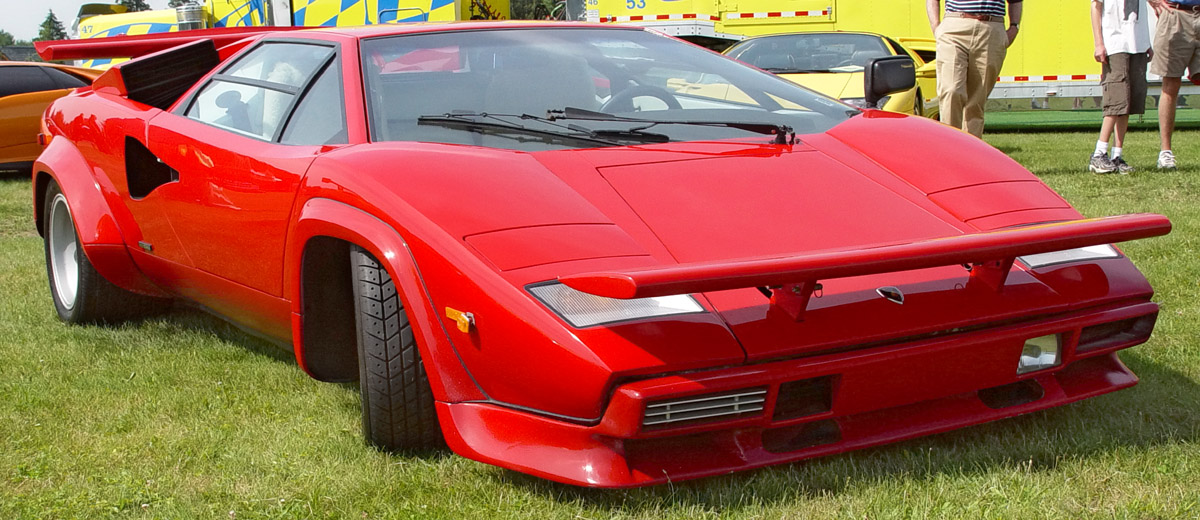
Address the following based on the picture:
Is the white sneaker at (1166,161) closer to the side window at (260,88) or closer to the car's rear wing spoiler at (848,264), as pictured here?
the car's rear wing spoiler at (848,264)

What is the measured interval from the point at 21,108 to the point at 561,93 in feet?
28.4

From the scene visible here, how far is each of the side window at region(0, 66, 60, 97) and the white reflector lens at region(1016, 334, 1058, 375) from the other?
32.8ft

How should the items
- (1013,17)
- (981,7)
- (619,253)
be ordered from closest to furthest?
(619,253) → (981,7) → (1013,17)

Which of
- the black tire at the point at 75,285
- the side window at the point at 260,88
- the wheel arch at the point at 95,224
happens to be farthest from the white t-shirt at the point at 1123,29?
the wheel arch at the point at 95,224

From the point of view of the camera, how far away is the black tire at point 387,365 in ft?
8.11

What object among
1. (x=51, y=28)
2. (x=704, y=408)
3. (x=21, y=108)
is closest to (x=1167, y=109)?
(x=704, y=408)

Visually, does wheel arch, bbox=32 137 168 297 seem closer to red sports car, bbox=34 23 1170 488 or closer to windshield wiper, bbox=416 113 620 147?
red sports car, bbox=34 23 1170 488

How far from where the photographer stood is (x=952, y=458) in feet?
8.02

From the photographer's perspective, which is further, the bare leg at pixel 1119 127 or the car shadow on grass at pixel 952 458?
the bare leg at pixel 1119 127

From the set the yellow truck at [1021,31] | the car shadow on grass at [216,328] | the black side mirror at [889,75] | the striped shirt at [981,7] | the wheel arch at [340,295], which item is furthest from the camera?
the yellow truck at [1021,31]

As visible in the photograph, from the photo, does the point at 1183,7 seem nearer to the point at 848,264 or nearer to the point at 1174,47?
the point at 1174,47

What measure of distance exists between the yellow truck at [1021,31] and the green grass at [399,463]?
996cm

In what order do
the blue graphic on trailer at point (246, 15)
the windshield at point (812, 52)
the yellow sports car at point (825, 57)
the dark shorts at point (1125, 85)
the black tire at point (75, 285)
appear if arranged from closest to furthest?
the black tire at point (75, 285) < the dark shorts at point (1125, 85) < the yellow sports car at point (825, 57) < the windshield at point (812, 52) < the blue graphic on trailer at point (246, 15)

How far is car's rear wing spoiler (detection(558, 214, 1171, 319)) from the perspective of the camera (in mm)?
1925
